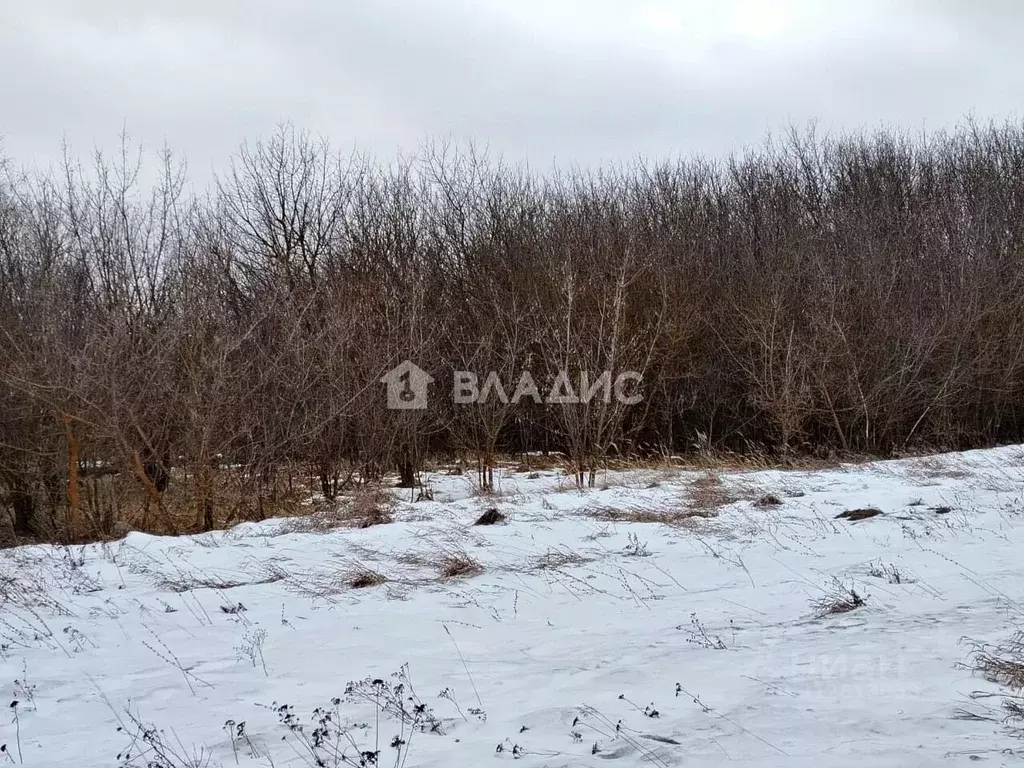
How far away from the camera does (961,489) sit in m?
9.95

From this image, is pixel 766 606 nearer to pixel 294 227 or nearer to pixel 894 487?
pixel 894 487

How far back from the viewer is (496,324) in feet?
60.9

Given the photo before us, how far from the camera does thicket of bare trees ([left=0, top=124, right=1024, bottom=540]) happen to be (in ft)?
37.0

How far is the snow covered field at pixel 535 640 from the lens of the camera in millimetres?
3502

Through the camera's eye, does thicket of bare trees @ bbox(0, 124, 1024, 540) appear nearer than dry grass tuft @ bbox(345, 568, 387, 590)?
No

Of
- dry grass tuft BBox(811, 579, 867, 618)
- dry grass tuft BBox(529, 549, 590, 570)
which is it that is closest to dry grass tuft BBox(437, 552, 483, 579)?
dry grass tuft BBox(529, 549, 590, 570)

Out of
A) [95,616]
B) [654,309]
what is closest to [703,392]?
[654,309]

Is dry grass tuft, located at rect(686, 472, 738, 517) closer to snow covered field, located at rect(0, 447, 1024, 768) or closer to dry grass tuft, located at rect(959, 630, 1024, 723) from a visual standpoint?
snow covered field, located at rect(0, 447, 1024, 768)

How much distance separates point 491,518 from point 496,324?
9586 mm

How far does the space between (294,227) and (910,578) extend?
1808 centimetres

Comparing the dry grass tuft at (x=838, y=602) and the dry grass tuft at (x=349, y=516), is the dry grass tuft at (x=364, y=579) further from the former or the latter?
the dry grass tuft at (x=838, y=602)

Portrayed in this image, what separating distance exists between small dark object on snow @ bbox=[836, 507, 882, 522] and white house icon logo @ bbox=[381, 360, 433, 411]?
8.09 meters

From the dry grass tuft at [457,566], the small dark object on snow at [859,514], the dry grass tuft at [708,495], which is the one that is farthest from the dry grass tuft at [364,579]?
the small dark object on snow at [859,514]

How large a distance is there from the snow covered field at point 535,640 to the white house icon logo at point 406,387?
17.3ft
